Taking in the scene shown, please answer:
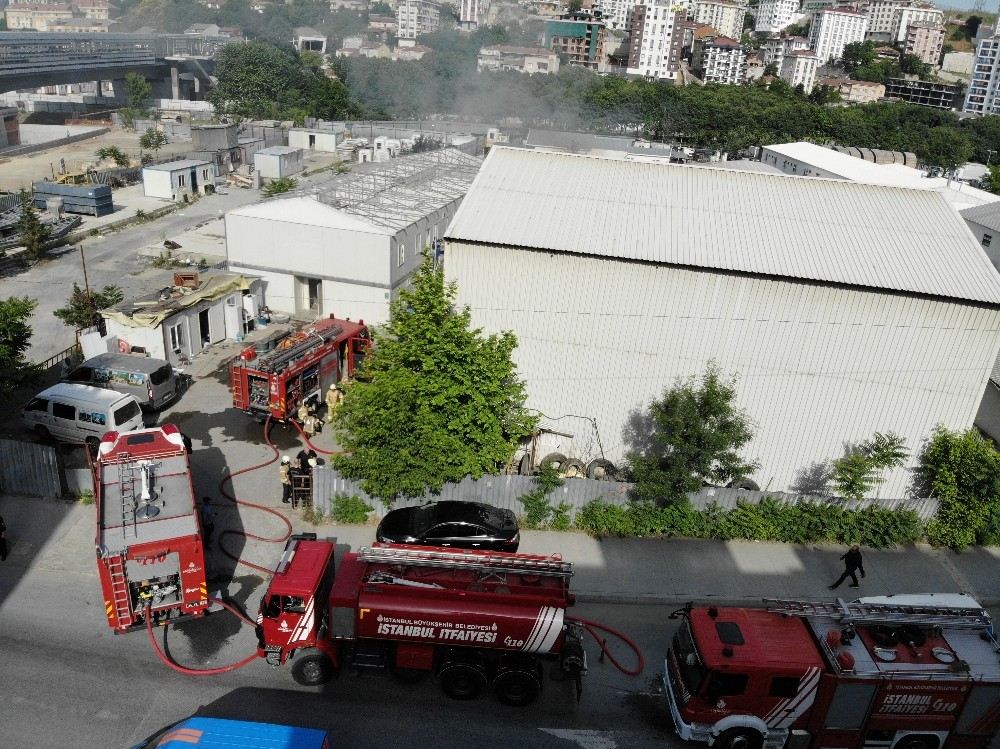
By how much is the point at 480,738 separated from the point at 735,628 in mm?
4610

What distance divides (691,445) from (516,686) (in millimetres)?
7207

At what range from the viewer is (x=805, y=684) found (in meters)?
11.3

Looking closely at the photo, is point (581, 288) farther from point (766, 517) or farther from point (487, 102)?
point (487, 102)

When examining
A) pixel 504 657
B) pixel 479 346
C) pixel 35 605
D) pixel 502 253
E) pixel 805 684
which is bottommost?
pixel 35 605

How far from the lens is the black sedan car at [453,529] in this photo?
51.0ft

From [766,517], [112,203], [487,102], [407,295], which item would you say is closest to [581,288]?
[407,295]

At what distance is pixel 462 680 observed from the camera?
12.7 meters

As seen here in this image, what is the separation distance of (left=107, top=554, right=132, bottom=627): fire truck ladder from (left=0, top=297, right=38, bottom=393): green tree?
32.1 feet

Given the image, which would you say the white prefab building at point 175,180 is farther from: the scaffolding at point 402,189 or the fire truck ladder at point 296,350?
the fire truck ladder at point 296,350

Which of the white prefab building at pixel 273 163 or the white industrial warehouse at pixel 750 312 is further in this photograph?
the white prefab building at pixel 273 163

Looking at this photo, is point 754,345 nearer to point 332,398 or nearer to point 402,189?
point 332,398

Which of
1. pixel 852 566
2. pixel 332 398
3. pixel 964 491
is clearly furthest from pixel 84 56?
pixel 964 491

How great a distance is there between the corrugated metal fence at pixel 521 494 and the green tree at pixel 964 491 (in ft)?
2.74

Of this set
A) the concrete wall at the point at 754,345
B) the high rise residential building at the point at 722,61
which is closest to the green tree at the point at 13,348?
the concrete wall at the point at 754,345
